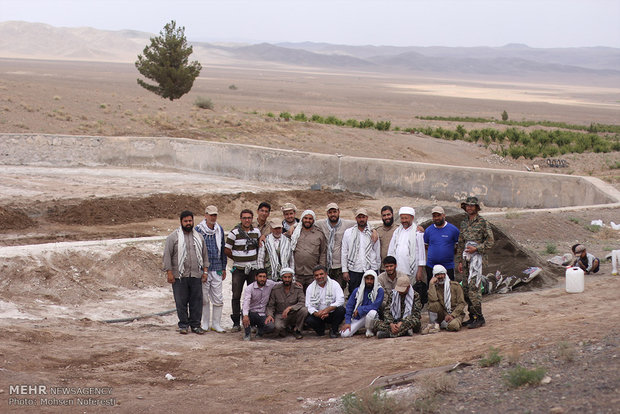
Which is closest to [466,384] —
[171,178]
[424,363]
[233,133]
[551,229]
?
[424,363]

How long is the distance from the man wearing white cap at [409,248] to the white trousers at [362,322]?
2.00 ft

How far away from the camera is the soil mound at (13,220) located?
15547 mm

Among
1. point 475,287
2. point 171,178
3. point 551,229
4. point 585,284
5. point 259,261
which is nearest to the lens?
point 475,287

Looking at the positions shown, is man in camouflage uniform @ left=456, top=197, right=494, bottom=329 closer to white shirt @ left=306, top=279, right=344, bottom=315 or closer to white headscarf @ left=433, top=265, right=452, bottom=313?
white headscarf @ left=433, top=265, right=452, bottom=313

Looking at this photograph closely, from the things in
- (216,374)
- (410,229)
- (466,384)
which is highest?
(410,229)

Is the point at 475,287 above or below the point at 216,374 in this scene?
above

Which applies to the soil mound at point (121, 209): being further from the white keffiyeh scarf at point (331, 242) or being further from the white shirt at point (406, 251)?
the white shirt at point (406, 251)

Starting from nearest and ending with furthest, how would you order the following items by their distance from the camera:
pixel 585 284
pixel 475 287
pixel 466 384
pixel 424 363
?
pixel 466 384, pixel 424 363, pixel 475 287, pixel 585 284

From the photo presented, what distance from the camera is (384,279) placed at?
922cm

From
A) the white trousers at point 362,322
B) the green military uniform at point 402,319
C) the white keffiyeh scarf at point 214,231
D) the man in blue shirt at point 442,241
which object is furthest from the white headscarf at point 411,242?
the white keffiyeh scarf at point 214,231

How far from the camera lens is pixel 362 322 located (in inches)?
368

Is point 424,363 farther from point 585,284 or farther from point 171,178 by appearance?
point 171,178

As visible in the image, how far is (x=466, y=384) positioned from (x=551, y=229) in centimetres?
907

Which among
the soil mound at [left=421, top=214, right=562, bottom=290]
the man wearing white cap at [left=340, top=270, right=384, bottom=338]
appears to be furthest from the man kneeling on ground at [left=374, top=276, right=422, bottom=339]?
the soil mound at [left=421, top=214, right=562, bottom=290]
